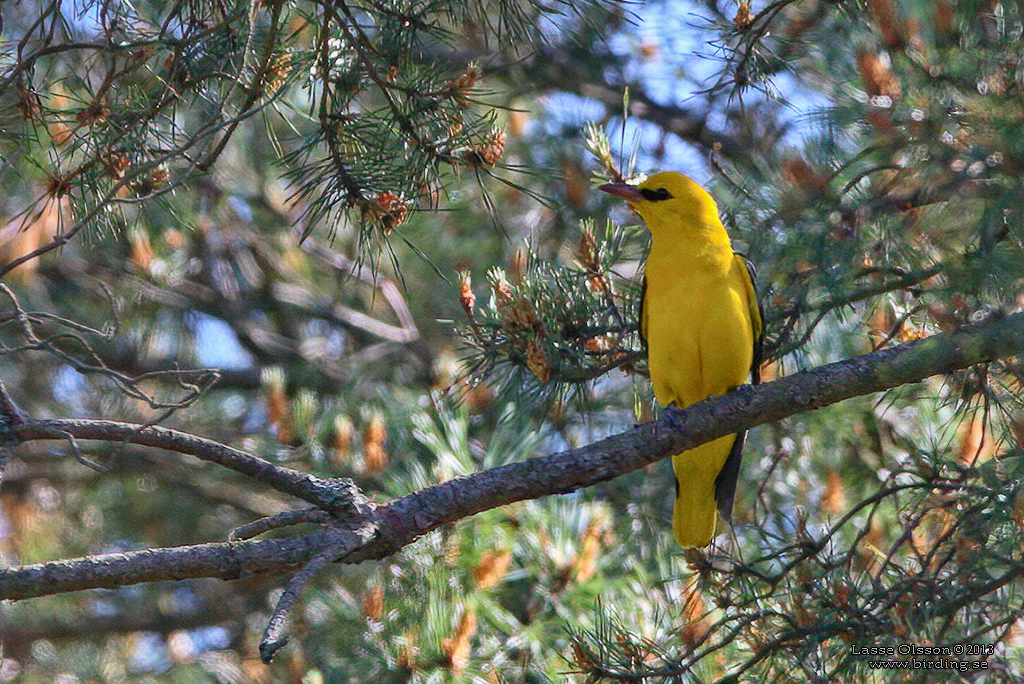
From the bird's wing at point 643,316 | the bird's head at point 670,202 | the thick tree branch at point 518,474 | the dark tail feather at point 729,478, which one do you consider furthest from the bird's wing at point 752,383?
the thick tree branch at point 518,474

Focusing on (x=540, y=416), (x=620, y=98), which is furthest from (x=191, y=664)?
(x=620, y=98)

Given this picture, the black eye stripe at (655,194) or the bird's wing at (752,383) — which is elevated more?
the black eye stripe at (655,194)

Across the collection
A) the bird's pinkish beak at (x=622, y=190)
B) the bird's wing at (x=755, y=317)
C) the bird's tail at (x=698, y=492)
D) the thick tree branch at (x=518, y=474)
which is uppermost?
the bird's pinkish beak at (x=622, y=190)

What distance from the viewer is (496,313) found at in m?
2.93

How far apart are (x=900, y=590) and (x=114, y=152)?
7.74ft

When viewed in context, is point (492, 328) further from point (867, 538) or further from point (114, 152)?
point (867, 538)

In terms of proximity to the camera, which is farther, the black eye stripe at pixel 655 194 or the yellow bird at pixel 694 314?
the black eye stripe at pixel 655 194

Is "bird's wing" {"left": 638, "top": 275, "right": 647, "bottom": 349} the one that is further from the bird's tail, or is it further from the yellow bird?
the bird's tail

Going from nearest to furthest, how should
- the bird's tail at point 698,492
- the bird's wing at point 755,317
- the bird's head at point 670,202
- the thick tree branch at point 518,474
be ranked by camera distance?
the thick tree branch at point 518,474
the bird's wing at point 755,317
the bird's head at point 670,202
the bird's tail at point 698,492

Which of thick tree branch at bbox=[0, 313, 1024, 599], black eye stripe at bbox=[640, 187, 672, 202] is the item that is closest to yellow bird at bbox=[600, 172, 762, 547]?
black eye stripe at bbox=[640, 187, 672, 202]

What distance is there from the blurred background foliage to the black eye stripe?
18 cm

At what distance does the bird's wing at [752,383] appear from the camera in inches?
133

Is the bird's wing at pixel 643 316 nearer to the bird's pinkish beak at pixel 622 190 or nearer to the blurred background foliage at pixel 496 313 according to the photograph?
the blurred background foliage at pixel 496 313

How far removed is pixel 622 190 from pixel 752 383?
0.85 meters
